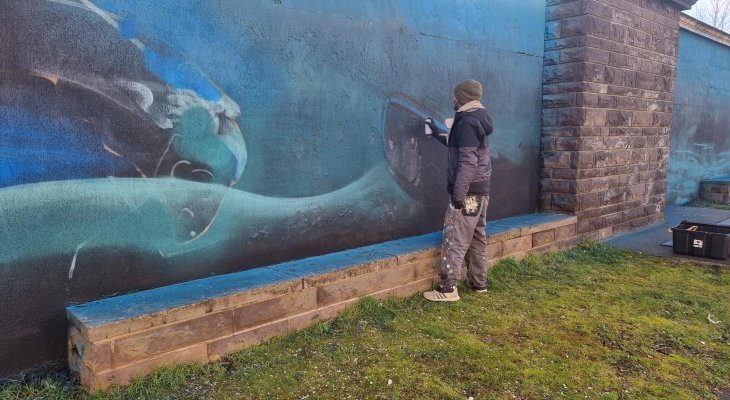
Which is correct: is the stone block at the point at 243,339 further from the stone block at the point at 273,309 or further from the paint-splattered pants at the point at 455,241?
the paint-splattered pants at the point at 455,241

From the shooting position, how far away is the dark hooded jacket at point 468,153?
425cm

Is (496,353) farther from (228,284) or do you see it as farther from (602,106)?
(602,106)

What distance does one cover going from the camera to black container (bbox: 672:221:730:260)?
5754 mm

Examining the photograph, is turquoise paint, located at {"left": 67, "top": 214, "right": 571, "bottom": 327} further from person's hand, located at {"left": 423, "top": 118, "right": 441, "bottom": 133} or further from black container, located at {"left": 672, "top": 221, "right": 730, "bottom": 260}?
black container, located at {"left": 672, "top": 221, "right": 730, "bottom": 260}

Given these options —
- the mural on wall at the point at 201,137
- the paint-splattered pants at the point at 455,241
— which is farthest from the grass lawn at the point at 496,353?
the mural on wall at the point at 201,137

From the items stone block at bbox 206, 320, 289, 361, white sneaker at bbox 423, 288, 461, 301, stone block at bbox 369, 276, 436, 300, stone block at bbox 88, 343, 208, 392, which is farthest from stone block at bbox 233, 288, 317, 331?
white sneaker at bbox 423, 288, 461, 301

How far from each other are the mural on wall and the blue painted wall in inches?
247

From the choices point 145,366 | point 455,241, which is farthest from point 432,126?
point 145,366

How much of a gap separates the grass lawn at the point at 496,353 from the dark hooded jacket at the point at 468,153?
102 centimetres

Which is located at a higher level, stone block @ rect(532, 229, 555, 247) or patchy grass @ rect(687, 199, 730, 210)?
stone block @ rect(532, 229, 555, 247)

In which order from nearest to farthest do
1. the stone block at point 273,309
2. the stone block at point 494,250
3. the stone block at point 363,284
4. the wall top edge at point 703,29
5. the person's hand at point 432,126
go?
the stone block at point 273,309
the stone block at point 363,284
the person's hand at point 432,126
the stone block at point 494,250
the wall top edge at point 703,29

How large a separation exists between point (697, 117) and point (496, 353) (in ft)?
30.2

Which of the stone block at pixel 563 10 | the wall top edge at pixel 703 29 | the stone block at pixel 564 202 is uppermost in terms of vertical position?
the wall top edge at pixel 703 29

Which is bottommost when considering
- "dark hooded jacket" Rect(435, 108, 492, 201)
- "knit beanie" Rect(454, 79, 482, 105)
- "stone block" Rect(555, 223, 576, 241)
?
"stone block" Rect(555, 223, 576, 241)
